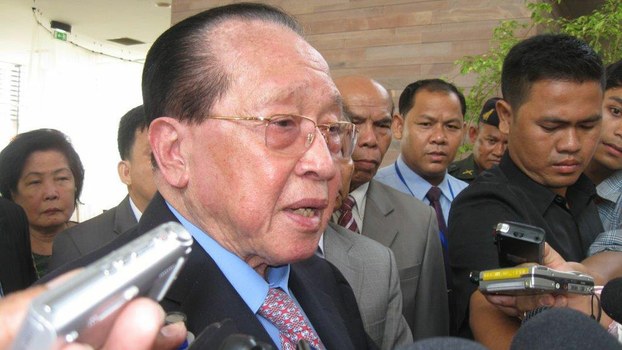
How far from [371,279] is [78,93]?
10.6 m

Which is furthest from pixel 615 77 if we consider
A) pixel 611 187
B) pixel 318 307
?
pixel 318 307

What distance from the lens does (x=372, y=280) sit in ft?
7.39

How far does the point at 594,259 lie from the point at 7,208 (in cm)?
214

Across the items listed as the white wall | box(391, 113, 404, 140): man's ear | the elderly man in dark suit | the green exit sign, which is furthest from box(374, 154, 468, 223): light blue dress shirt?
the green exit sign

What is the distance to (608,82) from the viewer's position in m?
2.61

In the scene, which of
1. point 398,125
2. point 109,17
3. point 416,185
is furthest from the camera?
point 109,17

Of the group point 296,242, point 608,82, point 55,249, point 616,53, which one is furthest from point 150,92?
point 616,53

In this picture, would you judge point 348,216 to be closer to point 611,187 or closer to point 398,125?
point 611,187

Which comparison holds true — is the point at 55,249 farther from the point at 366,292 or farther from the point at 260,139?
the point at 260,139

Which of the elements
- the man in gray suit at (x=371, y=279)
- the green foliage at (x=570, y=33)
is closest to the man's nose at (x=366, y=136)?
the man in gray suit at (x=371, y=279)

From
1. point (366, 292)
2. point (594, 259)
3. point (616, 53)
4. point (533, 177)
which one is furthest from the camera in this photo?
point (616, 53)

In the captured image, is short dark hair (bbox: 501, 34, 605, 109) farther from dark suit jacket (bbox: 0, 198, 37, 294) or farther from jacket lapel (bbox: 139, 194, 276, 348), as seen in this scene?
dark suit jacket (bbox: 0, 198, 37, 294)

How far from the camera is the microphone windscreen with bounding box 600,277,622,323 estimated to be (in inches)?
40.2

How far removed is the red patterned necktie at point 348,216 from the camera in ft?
9.20
